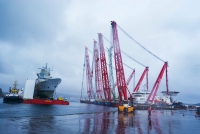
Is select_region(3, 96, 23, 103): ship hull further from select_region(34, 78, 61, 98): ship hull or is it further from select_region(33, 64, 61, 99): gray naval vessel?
select_region(34, 78, 61, 98): ship hull

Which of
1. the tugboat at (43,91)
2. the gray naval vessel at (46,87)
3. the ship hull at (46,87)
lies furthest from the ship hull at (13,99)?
the ship hull at (46,87)

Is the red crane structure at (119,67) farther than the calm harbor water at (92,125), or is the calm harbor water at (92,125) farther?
the red crane structure at (119,67)

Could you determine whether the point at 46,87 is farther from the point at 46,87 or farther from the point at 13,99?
the point at 13,99

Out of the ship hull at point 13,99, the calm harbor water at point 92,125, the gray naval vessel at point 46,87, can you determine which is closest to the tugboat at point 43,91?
the gray naval vessel at point 46,87

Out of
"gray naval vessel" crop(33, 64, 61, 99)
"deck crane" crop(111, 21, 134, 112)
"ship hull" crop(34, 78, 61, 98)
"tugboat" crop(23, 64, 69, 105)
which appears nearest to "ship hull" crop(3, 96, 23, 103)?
"tugboat" crop(23, 64, 69, 105)

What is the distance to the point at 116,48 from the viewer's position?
6019 centimetres

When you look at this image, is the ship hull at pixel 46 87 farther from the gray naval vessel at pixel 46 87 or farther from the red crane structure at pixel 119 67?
the red crane structure at pixel 119 67

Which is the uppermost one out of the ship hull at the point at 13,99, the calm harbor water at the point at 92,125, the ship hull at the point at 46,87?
the ship hull at the point at 46,87

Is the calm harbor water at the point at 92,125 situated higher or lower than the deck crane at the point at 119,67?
lower

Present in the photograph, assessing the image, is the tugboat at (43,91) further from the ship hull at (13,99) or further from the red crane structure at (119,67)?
the red crane structure at (119,67)

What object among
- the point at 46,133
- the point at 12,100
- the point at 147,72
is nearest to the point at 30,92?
the point at 12,100

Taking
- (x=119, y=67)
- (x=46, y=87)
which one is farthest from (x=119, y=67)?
(x=46, y=87)

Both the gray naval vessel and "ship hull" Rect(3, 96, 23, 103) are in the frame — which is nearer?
"ship hull" Rect(3, 96, 23, 103)

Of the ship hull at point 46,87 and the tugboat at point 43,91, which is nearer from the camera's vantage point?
the tugboat at point 43,91
